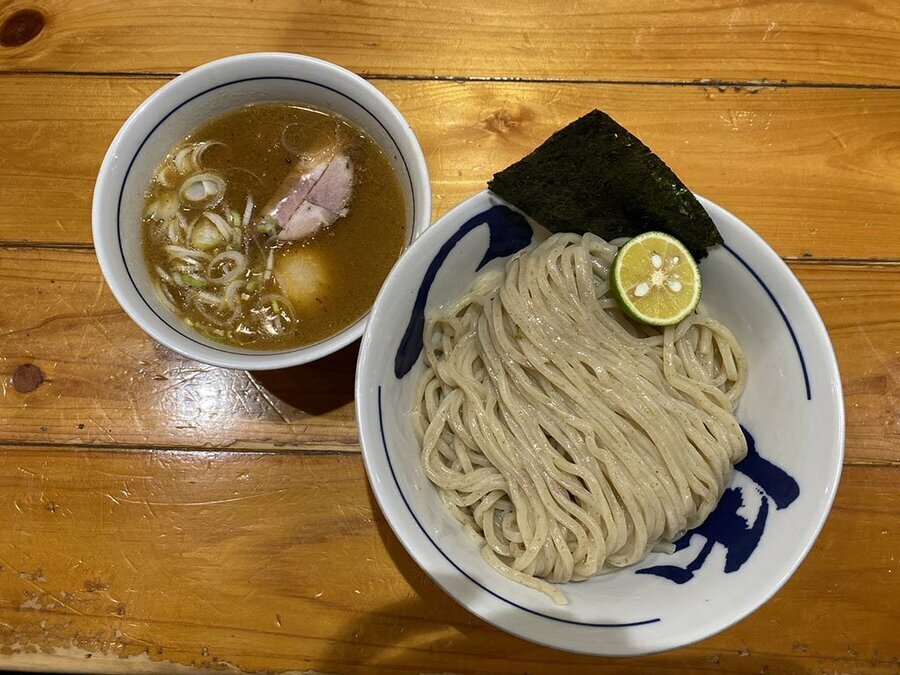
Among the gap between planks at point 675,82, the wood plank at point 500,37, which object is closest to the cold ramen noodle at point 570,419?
Answer: the gap between planks at point 675,82

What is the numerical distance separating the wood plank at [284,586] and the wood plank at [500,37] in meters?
1.38

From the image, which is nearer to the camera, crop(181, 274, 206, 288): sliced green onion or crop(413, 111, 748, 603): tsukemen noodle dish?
crop(413, 111, 748, 603): tsukemen noodle dish

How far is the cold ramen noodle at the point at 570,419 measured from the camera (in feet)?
4.99

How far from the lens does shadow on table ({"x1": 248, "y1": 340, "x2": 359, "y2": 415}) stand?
1946mm

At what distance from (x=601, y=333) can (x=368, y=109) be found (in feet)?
2.84

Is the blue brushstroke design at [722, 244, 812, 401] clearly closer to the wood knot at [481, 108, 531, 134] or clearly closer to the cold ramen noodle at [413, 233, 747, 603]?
the cold ramen noodle at [413, 233, 747, 603]

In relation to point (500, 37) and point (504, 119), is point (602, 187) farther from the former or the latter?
point (500, 37)

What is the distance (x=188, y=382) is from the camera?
6.53 ft

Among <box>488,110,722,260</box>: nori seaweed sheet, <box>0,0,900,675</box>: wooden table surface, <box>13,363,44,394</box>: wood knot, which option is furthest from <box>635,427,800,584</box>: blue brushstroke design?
<box>13,363,44,394</box>: wood knot

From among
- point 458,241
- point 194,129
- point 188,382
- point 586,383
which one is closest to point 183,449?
point 188,382

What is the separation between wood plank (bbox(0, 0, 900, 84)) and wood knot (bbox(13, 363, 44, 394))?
106cm

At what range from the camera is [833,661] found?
5.86 feet

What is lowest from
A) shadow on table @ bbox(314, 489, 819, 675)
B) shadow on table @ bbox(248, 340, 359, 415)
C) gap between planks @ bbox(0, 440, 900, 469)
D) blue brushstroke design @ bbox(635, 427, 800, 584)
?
shadow on table @ bbox(314, 489, 819, 675)

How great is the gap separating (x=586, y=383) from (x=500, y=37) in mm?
1333
